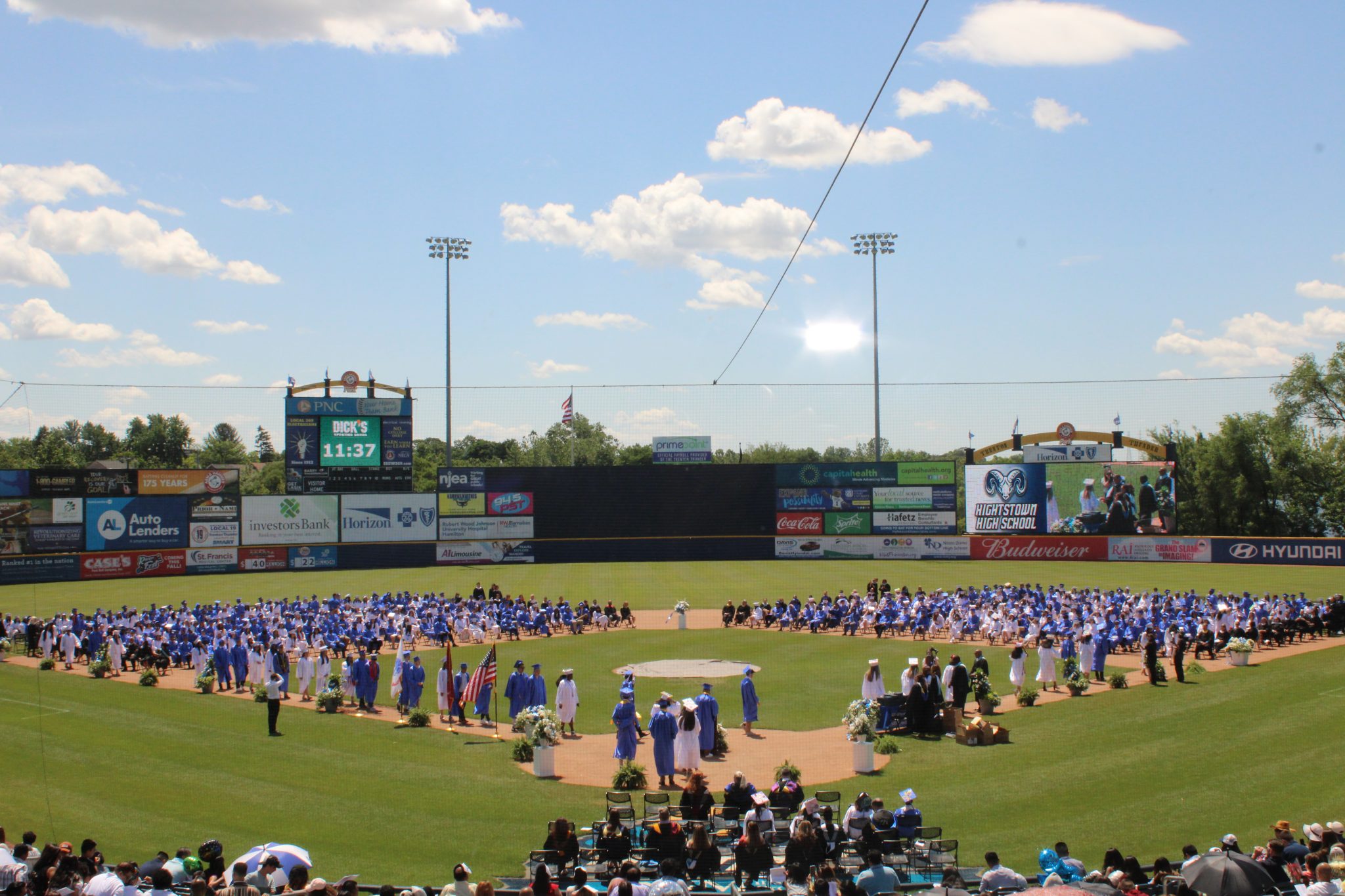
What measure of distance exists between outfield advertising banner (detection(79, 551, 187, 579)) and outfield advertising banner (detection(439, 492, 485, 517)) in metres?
14.0

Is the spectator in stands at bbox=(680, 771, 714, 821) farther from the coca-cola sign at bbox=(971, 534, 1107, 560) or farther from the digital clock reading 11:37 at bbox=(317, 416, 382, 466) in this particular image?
the digital clock reading 11:37 at bbox=(317, 416, 382, 466)

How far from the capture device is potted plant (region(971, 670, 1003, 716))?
65.0 ft

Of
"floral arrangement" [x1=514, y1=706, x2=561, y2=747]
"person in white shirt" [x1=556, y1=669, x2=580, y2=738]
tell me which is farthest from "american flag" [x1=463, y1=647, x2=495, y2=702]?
"floral arrangement" [x1=514, y1=706, x2=561, y2=747]

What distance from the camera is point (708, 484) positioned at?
55750 mm

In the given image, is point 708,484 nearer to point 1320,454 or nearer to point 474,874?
point 1320,454

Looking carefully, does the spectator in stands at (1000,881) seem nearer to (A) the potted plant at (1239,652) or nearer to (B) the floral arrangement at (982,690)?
(B) the floral arrangement at (982,690)

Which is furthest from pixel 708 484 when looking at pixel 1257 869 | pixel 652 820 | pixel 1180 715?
pixel 1257 869

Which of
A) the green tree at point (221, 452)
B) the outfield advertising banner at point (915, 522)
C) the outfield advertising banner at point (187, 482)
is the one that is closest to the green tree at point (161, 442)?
the green tree at point (221, 452)

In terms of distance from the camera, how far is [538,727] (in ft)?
51.7

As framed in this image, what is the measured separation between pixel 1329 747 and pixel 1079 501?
38.7 m

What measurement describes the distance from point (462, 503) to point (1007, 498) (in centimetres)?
3086

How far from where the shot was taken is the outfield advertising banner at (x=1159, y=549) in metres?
49.9

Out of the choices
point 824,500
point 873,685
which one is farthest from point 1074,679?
point 824,500

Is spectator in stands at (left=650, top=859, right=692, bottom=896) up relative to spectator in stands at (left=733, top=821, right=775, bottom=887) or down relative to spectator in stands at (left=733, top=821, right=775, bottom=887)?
up
